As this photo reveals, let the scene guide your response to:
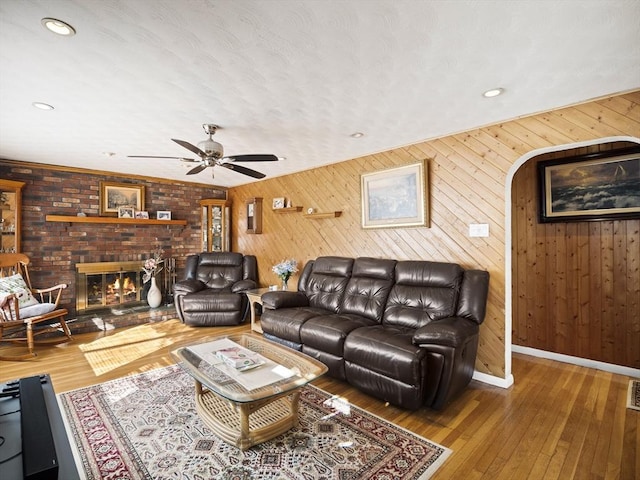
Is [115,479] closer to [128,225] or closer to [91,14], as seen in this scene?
[91,14]

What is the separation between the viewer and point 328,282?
3.99 meters

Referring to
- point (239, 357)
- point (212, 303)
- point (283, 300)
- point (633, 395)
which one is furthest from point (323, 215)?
point (633, 395)

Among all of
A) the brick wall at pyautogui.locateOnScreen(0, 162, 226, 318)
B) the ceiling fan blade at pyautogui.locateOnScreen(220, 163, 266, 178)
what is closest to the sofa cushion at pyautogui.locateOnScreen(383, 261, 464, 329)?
the ceiling fan blade at pyautogui.locateOnScreen(220, 163, 266, 178)

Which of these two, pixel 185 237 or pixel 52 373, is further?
pixel 185 237

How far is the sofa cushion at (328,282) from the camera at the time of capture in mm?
3836

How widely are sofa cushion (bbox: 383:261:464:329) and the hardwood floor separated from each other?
0.76m

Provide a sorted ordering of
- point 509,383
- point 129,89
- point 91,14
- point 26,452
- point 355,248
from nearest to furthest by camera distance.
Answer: point 26,452 → point 91,14 → point 129,89 → point 509,383 → point 355,248

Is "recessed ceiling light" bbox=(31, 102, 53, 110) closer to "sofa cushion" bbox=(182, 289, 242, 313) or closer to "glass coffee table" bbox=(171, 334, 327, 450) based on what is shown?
"glass coffee table" bbox=(171, 334, 327, 450)

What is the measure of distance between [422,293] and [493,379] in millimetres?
1033

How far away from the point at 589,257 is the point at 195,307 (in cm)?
505

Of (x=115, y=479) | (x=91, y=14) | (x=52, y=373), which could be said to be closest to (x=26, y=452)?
(x=115, y=479)

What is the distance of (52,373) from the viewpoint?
3.15 m

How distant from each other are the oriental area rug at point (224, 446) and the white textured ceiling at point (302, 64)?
2.47 metres

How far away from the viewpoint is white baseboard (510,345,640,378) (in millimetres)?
3133
